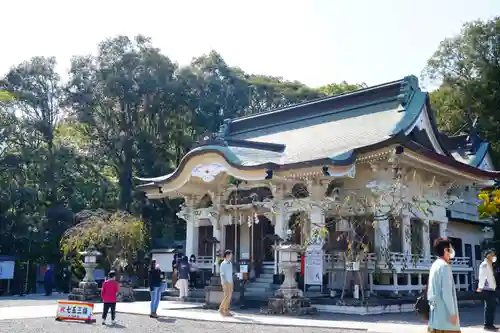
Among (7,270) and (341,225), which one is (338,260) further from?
(7,270)

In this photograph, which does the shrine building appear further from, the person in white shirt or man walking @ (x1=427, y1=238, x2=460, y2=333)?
man walking @ (x1=427, y1=238, x2=460, y2=333)

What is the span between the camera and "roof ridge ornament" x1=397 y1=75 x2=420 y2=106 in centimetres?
1895

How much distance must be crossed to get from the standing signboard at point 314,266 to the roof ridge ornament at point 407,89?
689cm

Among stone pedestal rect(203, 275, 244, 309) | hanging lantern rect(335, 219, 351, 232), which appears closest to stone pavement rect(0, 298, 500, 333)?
stone pedestal rect(203, 275, 244, 309)

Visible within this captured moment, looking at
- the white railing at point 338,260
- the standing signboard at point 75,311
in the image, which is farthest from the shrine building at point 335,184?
the standing signboard at point 75,311

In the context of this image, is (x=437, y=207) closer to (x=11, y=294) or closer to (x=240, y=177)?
(x=240, y=177)

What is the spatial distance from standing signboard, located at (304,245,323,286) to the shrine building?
0.17 meters

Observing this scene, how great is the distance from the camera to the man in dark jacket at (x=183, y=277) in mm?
16984

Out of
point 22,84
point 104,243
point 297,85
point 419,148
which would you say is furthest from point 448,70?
point 22,84

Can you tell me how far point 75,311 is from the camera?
1197 centimetres

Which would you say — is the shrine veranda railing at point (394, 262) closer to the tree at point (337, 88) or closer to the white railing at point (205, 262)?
the white railing at point (205, 262)

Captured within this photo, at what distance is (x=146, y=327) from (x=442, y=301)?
748cm

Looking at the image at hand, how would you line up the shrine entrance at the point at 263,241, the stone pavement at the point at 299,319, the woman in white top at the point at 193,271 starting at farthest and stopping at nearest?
1. the shrine entrance at the point at 263,241
2. the woman in white top at the point at 193,271
3. the stone pavement at the point at 299,319

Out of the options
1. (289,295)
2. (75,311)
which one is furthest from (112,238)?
(289,295)
